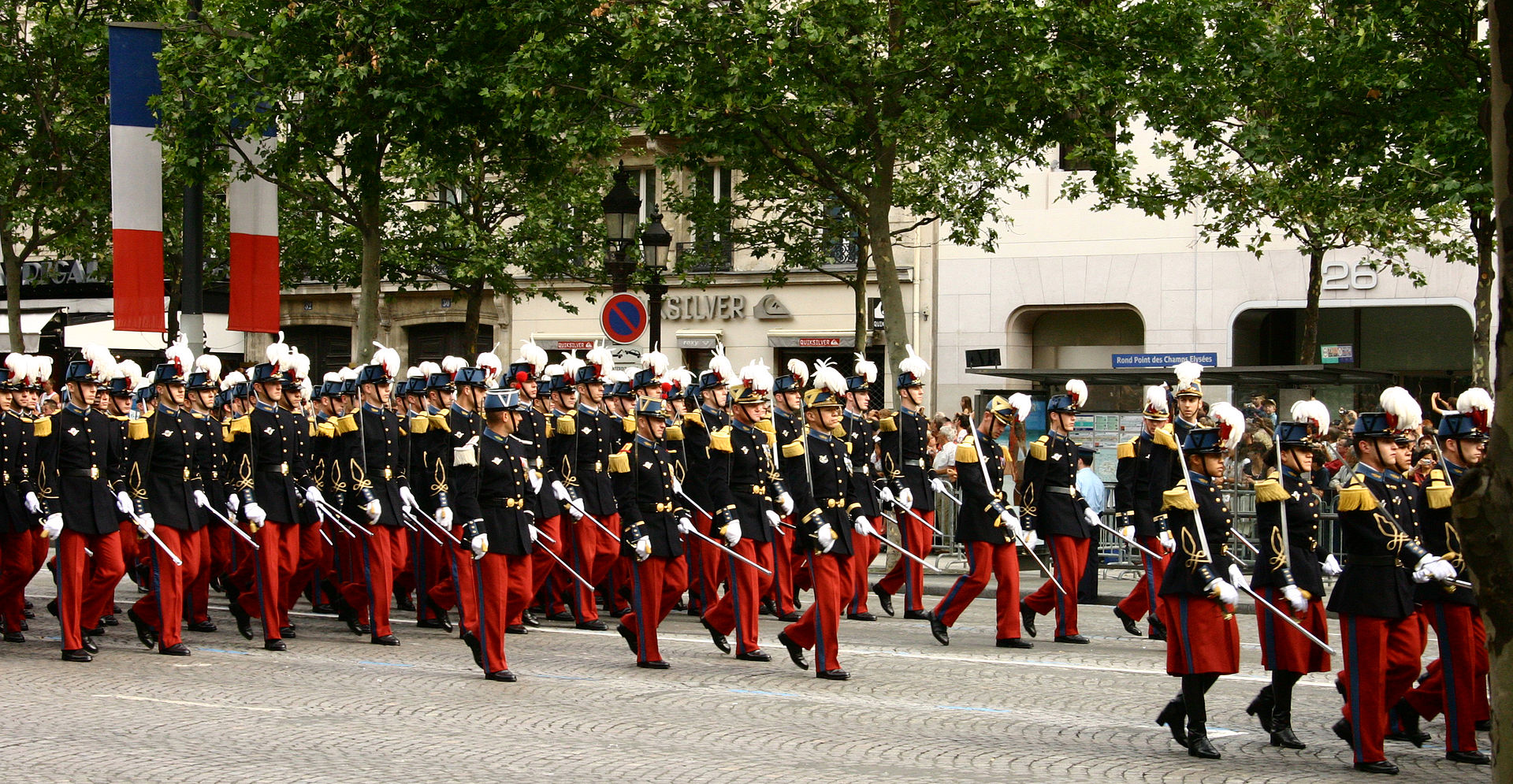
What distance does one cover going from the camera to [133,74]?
19016 mm

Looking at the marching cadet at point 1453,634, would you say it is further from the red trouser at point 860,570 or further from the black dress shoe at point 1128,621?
the black dress shoe at point 1128,621

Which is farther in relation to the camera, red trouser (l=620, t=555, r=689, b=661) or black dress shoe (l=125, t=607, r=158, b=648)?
black dress shoe (l=125, t=607, r=158, b=648)

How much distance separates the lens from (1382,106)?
56.5 ft

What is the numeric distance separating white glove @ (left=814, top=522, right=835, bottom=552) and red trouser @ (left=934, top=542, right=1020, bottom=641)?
7.03 ft

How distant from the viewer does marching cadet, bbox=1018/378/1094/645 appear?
1275 centimetres

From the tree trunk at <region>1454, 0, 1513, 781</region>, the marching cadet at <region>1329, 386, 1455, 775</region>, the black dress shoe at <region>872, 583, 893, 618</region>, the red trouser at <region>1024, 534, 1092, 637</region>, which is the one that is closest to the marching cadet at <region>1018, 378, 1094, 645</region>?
the red trouser at <region>1024, 534, 1092, 637</region>

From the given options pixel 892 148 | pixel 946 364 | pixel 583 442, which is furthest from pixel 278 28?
pixel 946 364

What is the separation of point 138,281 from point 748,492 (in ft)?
32.1

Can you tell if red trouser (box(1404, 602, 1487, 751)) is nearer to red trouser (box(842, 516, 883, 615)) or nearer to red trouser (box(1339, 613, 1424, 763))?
red trouser (box(1339, 613, 1424, 763))

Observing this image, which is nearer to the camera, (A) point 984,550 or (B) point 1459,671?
(B) point 1459,671

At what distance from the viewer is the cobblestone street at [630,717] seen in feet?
25.7

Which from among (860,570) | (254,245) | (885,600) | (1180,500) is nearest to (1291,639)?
(1180,500)

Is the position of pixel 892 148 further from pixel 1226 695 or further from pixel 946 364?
pixel 946 364

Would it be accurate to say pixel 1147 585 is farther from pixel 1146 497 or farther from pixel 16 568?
pixel 16 568
